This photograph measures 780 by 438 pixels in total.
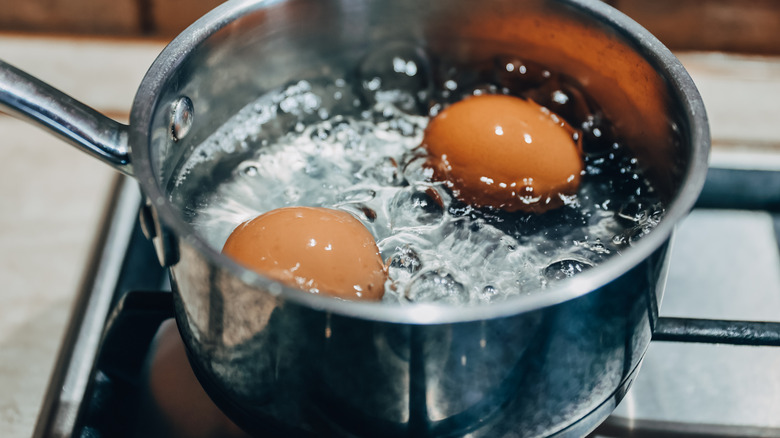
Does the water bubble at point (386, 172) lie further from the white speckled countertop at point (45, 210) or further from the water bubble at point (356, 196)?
the white speckled countertop at point (45, 210)

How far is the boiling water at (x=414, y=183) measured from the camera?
56 centimetres

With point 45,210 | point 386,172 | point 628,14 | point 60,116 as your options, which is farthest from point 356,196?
point 628,14

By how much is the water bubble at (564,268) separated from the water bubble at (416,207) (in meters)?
0.10

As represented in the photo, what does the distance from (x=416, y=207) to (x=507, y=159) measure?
0.08 m

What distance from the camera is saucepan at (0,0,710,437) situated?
38 centimetres

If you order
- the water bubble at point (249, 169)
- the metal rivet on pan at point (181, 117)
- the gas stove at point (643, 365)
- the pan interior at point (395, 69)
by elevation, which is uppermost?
the pan interior at point (395, 69)

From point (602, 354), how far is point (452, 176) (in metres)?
0.24

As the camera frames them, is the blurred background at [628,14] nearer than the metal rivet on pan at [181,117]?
No

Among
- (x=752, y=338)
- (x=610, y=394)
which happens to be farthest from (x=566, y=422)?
(x=752, y=338)

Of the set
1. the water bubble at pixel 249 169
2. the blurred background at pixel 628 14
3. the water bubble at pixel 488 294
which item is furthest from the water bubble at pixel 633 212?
the blurred background at pixel 628 14

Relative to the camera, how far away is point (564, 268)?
56 centimetres

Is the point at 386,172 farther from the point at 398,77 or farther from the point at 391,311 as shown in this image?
the point at 391,311

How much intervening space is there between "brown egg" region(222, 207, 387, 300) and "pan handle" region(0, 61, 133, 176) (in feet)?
0.33

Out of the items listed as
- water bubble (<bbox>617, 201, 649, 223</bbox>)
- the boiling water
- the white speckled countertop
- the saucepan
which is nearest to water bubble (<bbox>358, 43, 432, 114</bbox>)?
the boiling water
